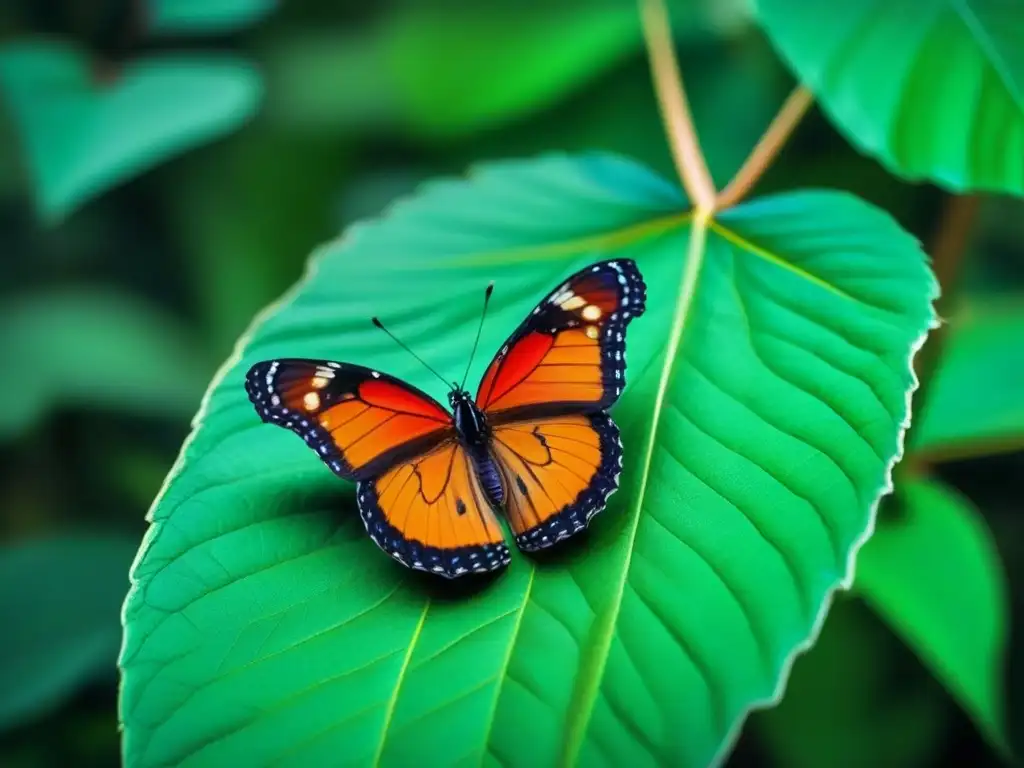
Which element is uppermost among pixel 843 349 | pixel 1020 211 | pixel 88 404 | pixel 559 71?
pixel 88 404

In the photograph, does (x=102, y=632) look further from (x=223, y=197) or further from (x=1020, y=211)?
(x=1020, y=211)

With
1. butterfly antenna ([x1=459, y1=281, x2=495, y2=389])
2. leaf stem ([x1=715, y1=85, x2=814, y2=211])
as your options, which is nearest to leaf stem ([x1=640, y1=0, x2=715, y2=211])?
leaf stem ([x1=715, y1=85, x2=814, y2=211])

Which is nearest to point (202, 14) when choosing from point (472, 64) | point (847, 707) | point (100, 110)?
point (100, 110)

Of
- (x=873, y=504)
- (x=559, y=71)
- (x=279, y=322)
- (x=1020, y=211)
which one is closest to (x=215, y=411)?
(x=279, y=322)

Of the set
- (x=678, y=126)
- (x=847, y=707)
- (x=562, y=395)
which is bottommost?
(x=847, y=707)

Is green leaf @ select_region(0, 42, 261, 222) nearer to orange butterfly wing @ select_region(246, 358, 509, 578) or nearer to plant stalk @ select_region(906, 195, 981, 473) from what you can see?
orange butterfly wing @ select_region(246, 358, 509, 578)

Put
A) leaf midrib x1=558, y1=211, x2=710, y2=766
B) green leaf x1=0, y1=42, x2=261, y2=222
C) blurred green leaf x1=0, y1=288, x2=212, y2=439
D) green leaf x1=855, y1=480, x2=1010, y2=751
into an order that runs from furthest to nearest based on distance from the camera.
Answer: blurred green leaf x1=0, y1=288, x2=212, y2=439 < green leaf x1=0, y1=42, x2=261, y2=222 < green leaf x1=855, y1=480, x2=1010, y2=751 < leaf midrib x1=558, y1=211, x2=710, y2=766

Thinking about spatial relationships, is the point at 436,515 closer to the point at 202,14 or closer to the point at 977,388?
the point at 977,388
